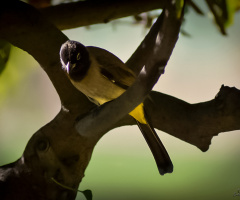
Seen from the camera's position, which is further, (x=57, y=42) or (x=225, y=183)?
(x=225, y=183)

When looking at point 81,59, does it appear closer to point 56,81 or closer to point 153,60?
point 56,81

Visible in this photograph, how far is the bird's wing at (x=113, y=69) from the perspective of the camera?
2204 mm

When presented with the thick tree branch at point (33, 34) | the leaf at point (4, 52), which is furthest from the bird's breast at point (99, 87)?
the leaf at point (4, 52)

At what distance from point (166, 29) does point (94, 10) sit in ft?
3.48

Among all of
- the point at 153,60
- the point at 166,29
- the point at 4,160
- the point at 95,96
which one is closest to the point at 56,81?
the point at 95,96

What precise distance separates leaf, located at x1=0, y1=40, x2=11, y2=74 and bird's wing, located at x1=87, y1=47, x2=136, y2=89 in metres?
0.67

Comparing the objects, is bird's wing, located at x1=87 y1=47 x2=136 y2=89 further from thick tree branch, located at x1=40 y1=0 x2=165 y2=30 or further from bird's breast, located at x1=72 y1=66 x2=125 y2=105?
thick tree branch, located at x1=40 y1=0 x2=165 y2=30

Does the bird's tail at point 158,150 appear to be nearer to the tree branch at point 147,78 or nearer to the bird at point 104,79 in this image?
the bird at point 104,79

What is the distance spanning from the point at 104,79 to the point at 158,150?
55 centimetres

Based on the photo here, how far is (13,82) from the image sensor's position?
1.79 m

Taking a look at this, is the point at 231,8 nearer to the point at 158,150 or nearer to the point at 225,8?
the point at 225,8

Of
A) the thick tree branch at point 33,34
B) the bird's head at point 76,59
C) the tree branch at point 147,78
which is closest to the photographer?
the tree branch at point 147,78

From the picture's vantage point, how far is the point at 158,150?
7.46 feet

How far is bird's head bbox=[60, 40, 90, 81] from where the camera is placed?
2281mm
